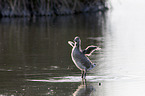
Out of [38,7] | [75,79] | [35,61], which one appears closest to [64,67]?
[35,61]

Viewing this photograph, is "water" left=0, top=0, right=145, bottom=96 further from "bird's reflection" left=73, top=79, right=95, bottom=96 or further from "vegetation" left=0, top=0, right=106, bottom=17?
"vegetation" left=0, top=0, right=106, bottom=17

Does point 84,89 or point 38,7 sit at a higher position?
point 38,7

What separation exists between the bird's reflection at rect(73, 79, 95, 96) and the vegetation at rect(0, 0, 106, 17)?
56.7ft

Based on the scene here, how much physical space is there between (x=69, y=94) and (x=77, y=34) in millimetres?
8996

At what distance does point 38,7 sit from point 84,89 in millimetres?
19609

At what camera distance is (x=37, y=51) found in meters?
11.5

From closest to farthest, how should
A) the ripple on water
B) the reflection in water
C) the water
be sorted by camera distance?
the water → the reflection in water → the ripple on water

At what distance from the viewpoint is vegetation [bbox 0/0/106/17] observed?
25.0 meters

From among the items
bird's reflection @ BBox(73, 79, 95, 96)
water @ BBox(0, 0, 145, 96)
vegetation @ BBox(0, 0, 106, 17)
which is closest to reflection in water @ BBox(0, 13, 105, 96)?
water @ BBox(0, 0, 145, 96)

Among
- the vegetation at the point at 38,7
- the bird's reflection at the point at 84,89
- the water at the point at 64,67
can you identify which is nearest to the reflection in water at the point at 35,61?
the water at the point at 64,67

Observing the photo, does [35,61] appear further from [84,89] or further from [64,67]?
[84,89]

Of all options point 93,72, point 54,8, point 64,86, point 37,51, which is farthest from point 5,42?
point 54,8

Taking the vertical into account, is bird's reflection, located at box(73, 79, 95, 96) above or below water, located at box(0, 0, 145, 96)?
below

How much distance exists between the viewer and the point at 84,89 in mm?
7199
